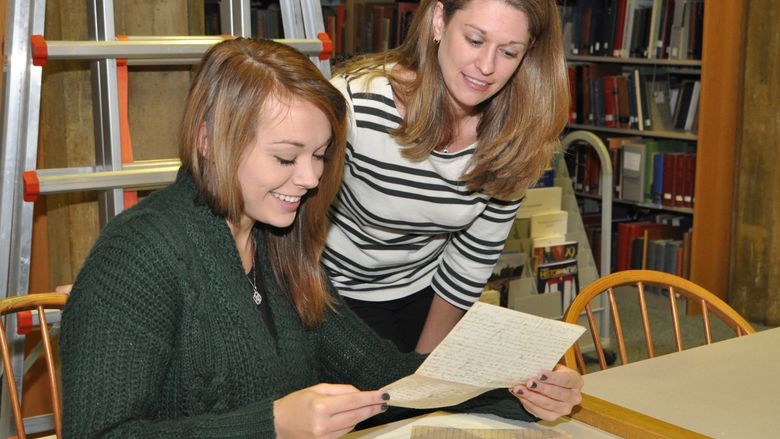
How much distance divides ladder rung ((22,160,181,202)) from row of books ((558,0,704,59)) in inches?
132

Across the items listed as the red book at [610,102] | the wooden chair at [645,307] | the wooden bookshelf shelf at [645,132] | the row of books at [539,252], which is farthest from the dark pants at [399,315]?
the red book at [610,102]

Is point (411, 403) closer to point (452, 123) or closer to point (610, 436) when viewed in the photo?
point (610, 436)

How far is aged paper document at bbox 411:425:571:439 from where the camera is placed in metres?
1.39

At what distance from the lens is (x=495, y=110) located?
1.85m

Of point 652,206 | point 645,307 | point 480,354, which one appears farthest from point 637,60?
point 480,354

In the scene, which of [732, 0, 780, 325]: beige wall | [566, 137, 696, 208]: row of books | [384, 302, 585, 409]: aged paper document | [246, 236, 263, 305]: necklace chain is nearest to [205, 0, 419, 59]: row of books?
[566, 137, 696, 208]: row of books

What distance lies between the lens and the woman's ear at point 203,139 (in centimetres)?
130

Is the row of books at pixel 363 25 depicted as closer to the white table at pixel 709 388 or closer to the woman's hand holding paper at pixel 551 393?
the white table at pixel 709 388

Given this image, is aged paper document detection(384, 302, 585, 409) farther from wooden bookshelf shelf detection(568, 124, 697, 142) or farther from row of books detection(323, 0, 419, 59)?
row of books detection(323, 0, 419, 59)

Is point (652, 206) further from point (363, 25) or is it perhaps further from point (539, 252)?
point (363, 25)

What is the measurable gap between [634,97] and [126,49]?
11.9ft

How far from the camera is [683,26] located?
4.78m

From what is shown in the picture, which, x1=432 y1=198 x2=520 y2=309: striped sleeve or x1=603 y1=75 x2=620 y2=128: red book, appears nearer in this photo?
x1=432 y1=198 x2=520 y2=309: striped sleeve

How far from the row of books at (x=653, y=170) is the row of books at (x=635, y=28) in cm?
47
